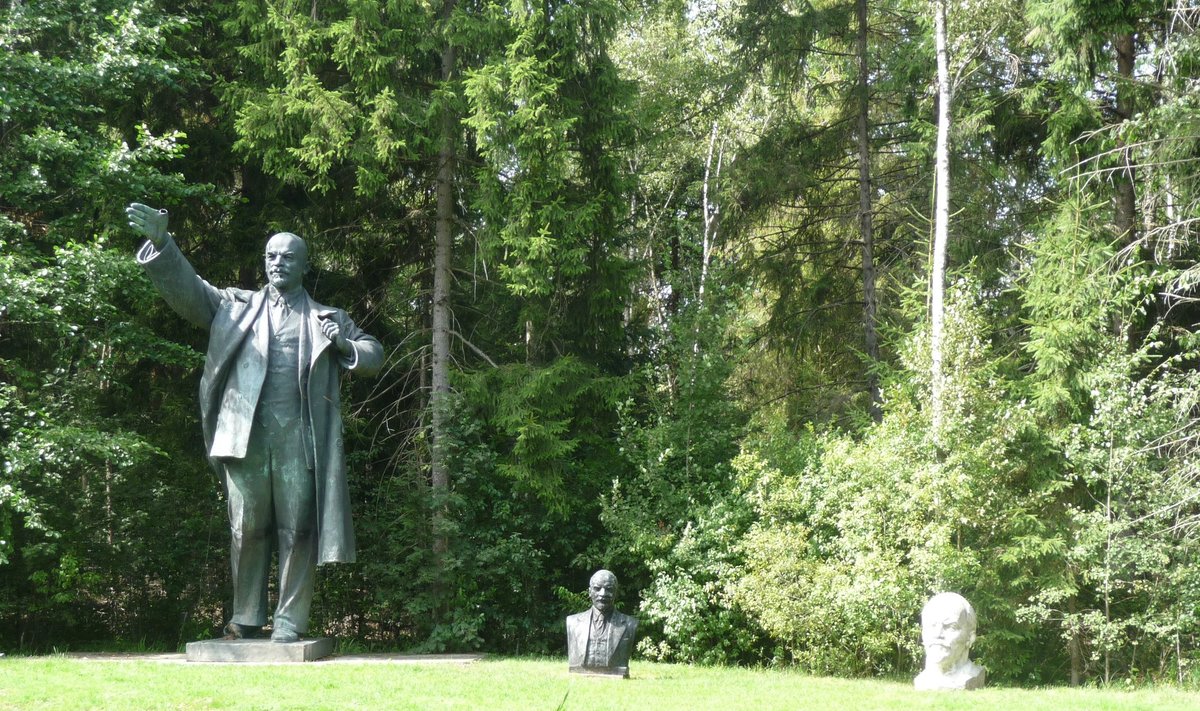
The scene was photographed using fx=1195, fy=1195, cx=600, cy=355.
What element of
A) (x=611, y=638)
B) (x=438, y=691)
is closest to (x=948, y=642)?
(x=611, y=638)

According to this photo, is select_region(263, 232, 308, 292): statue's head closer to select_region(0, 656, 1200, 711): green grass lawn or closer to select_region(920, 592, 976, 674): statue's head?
select_region(0, 656, 1200, 711): green grass lawn

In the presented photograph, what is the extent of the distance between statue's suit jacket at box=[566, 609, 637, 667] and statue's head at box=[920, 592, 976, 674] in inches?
91.8

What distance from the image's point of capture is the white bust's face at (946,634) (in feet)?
30.1

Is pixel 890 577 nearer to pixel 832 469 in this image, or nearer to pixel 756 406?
pixel 832 469

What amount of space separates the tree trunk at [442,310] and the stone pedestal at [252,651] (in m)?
4.10

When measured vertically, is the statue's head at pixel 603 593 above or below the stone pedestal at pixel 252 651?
above

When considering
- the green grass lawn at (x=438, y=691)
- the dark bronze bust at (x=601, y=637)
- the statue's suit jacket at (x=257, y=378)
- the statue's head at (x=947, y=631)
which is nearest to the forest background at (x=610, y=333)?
the statue's head at (x=947, y=631)

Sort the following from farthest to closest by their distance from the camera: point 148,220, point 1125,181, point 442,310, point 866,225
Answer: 1. point 866,225
2. point 442,310
3. point 1125,181
4. point 148,220

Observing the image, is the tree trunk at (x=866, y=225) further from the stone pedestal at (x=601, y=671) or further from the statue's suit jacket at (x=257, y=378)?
the statue's suit jacket at (x=257, y=378)

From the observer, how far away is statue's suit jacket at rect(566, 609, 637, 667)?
882 centimetres

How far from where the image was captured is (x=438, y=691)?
302 inches

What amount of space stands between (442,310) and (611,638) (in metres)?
5.45

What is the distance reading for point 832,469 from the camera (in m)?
11.5

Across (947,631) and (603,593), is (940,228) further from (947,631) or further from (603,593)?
(603,593)
